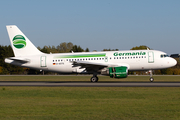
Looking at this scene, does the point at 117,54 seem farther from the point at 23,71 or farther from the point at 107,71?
the point at 23,71

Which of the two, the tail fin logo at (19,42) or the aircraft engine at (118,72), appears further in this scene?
the tail fin logo at (19,42)

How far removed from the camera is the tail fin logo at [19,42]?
129ft

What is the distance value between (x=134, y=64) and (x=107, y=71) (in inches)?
174

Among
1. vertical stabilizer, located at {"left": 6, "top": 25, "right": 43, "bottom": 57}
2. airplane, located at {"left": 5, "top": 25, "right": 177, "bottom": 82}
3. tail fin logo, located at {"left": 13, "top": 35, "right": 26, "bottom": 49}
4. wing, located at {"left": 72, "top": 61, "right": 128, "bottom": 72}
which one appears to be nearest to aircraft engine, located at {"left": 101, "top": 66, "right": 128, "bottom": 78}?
airplane, located at {"left": 5, "top": 25, "right": 177, "bottom": 82}

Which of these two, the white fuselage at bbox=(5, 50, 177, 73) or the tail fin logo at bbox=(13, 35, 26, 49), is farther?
the tail fin logo at bbox=(13, 35, 26, 49)

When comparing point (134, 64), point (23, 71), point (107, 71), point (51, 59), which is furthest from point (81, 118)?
point (23, 71)

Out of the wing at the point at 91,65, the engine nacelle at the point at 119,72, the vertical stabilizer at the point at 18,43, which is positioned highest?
the vertical stabilizer at the point at 18,43

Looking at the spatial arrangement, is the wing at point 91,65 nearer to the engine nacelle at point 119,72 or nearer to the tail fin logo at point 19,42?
the engine nacelle at point 119,72

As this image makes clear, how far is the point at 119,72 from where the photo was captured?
32.9 m

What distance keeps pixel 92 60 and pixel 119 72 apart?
5497mm

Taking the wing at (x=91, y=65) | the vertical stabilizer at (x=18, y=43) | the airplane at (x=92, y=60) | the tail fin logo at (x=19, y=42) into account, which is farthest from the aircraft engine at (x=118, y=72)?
the tail fin logo at (x=19, y=42)

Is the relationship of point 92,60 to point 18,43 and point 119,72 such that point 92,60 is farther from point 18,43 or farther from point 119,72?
point 18,43

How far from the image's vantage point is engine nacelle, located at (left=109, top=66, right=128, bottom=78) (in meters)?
32.8

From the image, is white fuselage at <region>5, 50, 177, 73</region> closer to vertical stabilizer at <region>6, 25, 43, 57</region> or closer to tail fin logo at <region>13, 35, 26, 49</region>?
vertical stabilizer at <region>6, 25, 43, 57</region>
